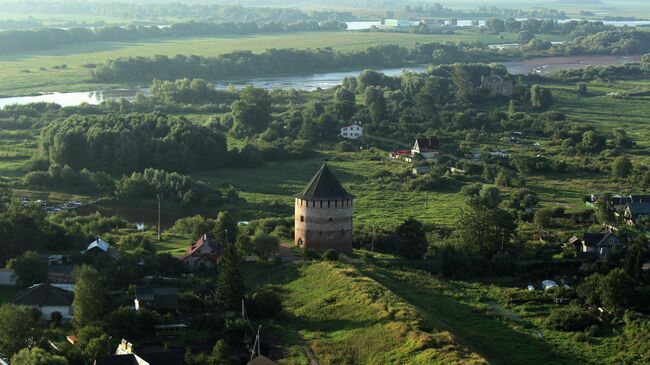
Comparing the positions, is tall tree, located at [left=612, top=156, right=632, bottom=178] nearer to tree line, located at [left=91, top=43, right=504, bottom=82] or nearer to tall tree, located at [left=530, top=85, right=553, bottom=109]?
tall tree, located at [left=530, top=85, right=553, bottom=109]

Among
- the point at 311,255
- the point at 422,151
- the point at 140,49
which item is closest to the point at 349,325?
the point at 311,255

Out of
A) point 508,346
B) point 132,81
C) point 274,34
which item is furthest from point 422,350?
point 274,34

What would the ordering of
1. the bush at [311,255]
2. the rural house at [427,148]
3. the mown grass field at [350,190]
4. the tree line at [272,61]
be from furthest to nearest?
the tree line at [272,61] → the rural house at [427,148] → the mown grass field at [350,190] → the bush at [311,255]

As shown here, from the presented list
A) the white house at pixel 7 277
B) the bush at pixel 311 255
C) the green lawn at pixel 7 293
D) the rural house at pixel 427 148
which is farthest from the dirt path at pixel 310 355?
the rural house at pixel 427 148

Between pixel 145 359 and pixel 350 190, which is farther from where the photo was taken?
pixel 350 190

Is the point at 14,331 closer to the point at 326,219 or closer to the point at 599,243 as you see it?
the point at 326,219

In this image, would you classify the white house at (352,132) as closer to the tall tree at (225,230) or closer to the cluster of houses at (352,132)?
the cluster of houses at (352,132)

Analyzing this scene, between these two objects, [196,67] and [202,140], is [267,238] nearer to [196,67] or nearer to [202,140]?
[202,140]
